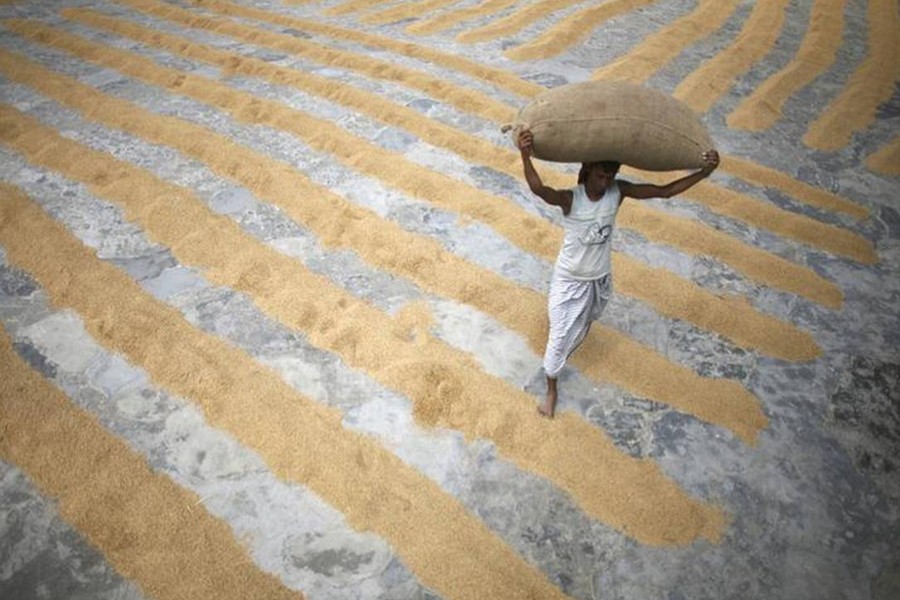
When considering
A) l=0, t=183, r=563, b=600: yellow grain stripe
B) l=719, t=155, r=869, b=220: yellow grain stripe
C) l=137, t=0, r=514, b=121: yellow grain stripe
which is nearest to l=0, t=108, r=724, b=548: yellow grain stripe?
l=0, t=183, r=563, b=600: yellow grain stripe

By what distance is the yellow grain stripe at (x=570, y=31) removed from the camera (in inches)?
230

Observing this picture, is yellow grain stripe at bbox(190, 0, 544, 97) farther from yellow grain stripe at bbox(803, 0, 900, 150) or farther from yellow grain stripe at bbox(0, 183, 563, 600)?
yellow grain stripe at bbox(0, 183, 563, 600)

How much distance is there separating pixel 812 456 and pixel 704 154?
1.47 metres

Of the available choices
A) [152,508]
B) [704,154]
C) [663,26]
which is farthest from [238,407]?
[663,26]

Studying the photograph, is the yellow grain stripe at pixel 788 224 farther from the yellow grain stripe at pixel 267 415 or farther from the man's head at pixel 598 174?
the yellow grain stripe at pixel 267 415

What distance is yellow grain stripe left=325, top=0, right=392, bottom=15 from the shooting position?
680 centimetres

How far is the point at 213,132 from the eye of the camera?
14.8 ft

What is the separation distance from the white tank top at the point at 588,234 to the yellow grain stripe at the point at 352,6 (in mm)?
5728

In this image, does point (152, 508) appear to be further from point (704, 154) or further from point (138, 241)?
point (704, 154)

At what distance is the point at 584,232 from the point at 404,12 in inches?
221

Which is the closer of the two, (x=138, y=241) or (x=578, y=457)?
(x=578, y=457)

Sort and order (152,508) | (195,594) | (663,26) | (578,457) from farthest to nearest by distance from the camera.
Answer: (663,26) < (578,457) < (152,508) < (195,594)

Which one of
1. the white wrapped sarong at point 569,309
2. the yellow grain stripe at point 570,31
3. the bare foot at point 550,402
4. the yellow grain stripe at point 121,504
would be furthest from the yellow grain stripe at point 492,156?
the yellow grain stripe at point 121,504

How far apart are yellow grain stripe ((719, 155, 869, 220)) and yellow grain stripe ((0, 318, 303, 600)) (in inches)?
166
